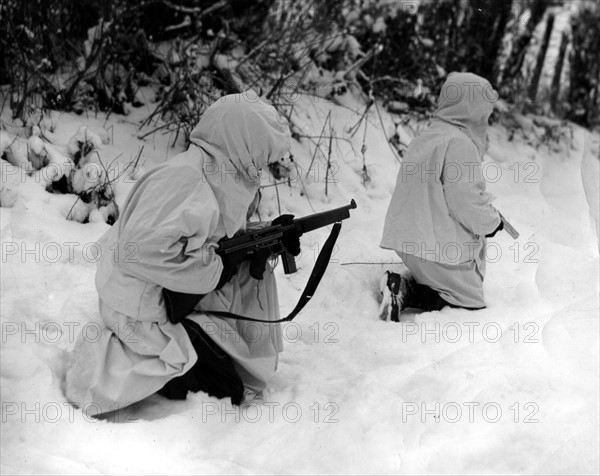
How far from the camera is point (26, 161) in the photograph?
4.31 meters

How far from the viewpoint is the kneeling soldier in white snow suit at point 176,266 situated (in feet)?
9.00

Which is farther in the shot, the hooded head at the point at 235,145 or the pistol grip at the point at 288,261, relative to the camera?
the pistol grip at the point at 288,261

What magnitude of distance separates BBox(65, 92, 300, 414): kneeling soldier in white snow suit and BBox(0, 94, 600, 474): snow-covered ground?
0.16 m

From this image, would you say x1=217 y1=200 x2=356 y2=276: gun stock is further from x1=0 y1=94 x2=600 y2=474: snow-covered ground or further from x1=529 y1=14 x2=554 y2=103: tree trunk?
x1=529 y1=14 x2=554 y2=103: tree trunk

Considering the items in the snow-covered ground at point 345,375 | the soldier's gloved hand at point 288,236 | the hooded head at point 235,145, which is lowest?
the snow-covered ground at point 345,375

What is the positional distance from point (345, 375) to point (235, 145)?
1276 mm

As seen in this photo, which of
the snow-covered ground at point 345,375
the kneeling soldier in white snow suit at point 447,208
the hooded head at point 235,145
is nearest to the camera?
the snow-covered ground at point 345,375

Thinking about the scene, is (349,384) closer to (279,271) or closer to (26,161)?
(279,271)

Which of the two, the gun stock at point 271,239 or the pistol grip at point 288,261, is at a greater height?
the gun stock at point 271,239

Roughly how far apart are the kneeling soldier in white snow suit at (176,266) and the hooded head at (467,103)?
1.39 metres

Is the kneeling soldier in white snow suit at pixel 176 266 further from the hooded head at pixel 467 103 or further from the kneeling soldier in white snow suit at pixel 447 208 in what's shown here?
the hooded head at pixel 467 103

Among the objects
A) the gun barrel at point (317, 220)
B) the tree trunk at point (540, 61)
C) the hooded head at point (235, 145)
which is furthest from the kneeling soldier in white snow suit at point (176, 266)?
the tree trunk at point (540, 61)

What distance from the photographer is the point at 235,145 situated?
2.86 meters

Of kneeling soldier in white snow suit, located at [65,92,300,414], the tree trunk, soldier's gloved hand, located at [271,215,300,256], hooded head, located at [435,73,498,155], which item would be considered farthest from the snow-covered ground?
the tree trunk
